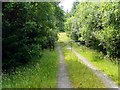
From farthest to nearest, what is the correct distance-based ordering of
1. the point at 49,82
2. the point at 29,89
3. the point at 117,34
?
the point at 117,34
the point at 49,82
the point at 29,89

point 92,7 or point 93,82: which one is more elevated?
point 92,7

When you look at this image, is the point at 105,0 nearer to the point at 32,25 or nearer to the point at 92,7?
the point at 32,25

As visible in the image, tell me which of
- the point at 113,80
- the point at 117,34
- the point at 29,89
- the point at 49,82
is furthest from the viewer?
the point at 117,34

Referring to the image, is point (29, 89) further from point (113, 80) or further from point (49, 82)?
point (113, 80)

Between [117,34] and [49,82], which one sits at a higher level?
[117,34]

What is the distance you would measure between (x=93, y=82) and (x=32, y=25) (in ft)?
21.5

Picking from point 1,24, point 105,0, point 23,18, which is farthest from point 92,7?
point 1,24

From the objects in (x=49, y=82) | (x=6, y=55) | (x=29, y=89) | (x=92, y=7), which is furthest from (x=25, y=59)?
(x=92, y=7)

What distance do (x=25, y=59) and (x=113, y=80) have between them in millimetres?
6639

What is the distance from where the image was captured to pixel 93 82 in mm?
14633

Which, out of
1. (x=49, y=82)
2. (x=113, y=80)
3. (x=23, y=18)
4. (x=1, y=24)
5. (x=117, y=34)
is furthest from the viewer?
(x=117, y=34)

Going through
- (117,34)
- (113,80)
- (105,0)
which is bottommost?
(113,80)

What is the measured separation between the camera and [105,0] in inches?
880

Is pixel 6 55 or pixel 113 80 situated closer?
pixel 113 80
